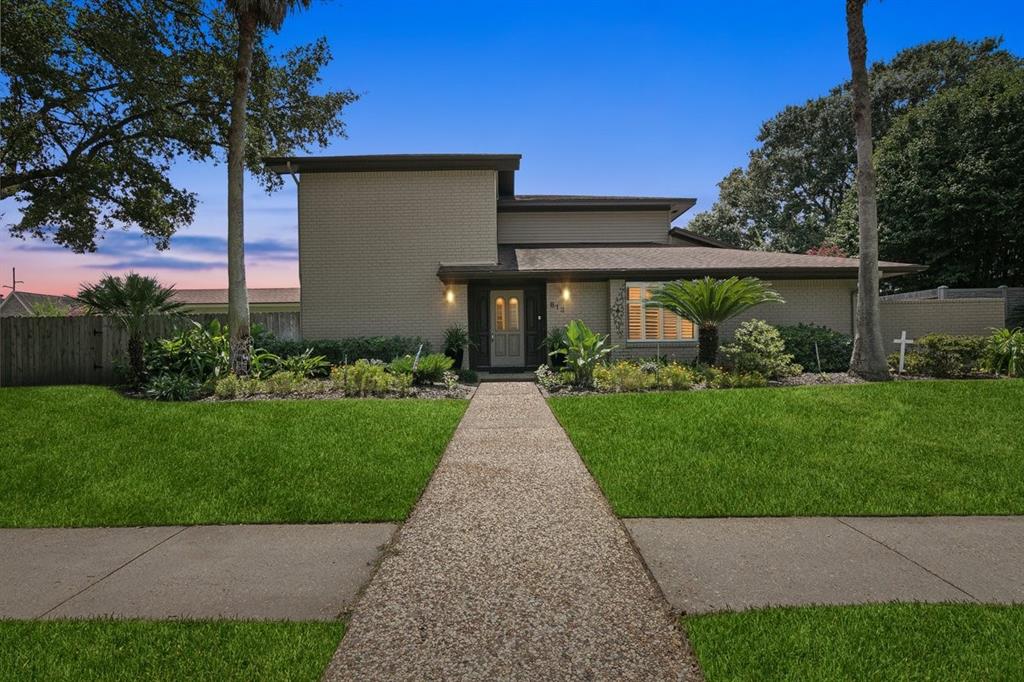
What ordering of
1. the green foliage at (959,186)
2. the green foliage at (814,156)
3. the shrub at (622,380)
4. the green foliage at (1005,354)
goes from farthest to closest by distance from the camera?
the green foliage at (814,156)
the green foliage at (959,186)
the green foliage at (1005,354)
the shrub at (622,380)

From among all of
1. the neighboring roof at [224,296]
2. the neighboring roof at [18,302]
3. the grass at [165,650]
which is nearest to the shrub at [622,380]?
the grass at [165,650]

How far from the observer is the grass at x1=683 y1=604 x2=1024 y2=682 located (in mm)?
2570

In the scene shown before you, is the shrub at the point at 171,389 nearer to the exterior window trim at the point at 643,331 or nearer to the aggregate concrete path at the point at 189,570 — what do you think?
the aggregate concrete path at the point at 189,570

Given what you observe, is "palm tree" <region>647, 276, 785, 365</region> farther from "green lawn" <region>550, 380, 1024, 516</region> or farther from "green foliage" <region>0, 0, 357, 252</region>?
"green foliage" <region>0, 0, 357, 252</region>

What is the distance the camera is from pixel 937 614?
3.09m

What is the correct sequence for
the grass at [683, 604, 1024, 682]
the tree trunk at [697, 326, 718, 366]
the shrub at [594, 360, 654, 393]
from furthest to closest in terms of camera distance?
the tree trunk at [697, 326, 718, 366], the shrub at [594, 360, 654, 393], the grass at [683, 604, 1024, 682]

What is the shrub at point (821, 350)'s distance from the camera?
532 inches

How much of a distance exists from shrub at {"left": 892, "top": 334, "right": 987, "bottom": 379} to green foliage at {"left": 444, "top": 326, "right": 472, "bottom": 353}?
36.3ft

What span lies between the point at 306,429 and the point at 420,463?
2479mm

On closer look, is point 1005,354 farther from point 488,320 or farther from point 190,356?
point 190,356

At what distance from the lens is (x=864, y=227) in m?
11.9

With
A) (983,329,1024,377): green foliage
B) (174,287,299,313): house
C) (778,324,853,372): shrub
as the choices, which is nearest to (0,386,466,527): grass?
(778,324,853,372): shrub

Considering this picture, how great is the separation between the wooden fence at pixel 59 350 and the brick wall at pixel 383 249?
452 centimetres

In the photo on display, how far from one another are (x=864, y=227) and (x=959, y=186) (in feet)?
55.4
